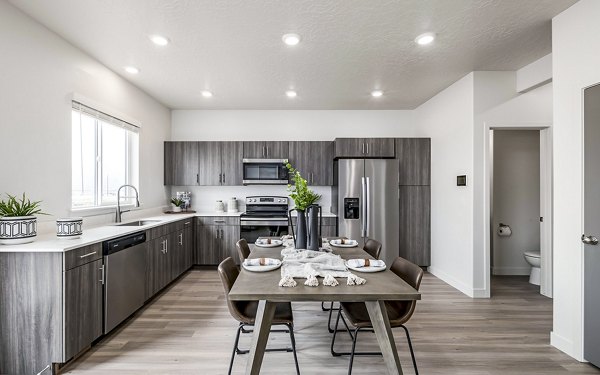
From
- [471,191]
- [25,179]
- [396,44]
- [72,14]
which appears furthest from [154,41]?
[471,191]

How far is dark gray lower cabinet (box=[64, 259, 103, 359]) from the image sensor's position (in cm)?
213

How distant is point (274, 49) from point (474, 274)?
11.2 ft

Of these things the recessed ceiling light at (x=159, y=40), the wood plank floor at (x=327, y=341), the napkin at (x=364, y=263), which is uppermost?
the recessed ceiling light at (x=159, y=40)

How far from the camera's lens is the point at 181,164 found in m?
5.15

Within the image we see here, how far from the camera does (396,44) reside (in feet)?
9.66

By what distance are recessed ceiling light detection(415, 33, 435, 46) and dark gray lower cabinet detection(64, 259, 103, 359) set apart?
338 centimetres

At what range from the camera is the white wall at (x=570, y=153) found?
2.27 metres

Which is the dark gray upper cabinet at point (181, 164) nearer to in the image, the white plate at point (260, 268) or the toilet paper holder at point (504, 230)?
the white plate at point (260, 268)

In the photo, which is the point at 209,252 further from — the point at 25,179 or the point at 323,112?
the point at 323,112

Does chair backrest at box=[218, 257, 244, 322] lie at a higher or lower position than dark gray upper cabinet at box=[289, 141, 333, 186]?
lower

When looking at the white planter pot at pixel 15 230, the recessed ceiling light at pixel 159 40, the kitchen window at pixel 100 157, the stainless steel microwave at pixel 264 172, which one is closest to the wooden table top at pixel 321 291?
the white planter pot at pixel 15 230

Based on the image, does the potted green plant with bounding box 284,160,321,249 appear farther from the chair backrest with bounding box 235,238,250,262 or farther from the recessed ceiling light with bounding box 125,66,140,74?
the recessed ceiling light with bounding box 125,66,140,74

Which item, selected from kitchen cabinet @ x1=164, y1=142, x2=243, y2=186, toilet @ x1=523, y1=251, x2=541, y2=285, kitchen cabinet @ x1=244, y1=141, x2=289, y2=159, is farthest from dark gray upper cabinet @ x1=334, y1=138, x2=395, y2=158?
toilet @ x1=523, y1=251, x2=541, y2=285

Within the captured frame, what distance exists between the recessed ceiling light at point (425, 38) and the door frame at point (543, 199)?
1400 millimetres
